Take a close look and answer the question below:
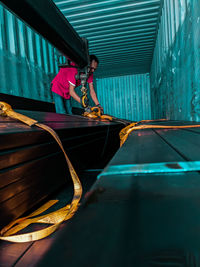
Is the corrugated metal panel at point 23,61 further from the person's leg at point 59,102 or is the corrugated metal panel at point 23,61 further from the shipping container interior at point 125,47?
the person's leg at point 59,102

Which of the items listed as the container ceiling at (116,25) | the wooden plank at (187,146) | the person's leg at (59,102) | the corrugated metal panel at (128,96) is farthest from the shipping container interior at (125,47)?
the wooden plank at (187,146)

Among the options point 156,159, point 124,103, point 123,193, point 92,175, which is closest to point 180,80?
point 92,175

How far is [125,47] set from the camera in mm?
6934

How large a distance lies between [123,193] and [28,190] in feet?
2.47

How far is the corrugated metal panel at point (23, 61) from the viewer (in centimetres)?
348

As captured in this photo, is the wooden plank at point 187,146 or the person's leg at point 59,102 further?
the person's leg at point 59,102

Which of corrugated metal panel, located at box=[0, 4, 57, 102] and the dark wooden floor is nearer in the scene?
the dark wooden floor

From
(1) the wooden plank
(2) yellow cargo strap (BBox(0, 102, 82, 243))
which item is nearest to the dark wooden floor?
(1) the wooden plank

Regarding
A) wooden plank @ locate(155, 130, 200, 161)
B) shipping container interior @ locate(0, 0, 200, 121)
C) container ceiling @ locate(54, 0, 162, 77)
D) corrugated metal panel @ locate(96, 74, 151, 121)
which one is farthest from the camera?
corrugated metal panel @ locate(96, 74, 151, 121)

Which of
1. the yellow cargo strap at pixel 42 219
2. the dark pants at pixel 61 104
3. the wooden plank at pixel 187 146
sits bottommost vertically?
the yellow cargo strap at pixel 42 219

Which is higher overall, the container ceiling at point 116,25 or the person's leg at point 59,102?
the container ceiling at point 116,25

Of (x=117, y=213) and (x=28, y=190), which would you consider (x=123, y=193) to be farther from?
(x=28, y=190)

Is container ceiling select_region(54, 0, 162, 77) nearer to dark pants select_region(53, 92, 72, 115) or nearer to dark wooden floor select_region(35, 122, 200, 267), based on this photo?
dark pants select_region(53, 92, 72, 115)

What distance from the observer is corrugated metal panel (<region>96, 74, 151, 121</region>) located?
9.51 m
